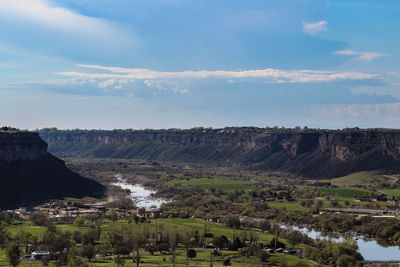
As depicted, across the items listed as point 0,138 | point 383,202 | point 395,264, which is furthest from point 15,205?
point 383,202

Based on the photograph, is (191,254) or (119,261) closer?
(119,261)

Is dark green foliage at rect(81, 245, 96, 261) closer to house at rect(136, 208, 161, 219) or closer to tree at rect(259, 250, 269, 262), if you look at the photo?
tree at rect(259, 250, 269, 262)

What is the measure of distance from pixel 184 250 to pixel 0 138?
331ft

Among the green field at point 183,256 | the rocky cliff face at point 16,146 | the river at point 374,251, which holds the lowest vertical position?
the river at point 374,251

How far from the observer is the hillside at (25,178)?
168625 mm

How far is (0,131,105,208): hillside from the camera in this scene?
168625mm

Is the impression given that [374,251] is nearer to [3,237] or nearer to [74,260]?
[74,260]

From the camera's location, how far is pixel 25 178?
595 feet

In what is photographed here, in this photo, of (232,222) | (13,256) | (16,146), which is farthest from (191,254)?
(16,146)

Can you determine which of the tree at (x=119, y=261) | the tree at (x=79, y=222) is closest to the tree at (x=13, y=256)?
the tree at (x=119, y=261)

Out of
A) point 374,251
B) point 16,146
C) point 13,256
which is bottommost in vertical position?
point 374,251

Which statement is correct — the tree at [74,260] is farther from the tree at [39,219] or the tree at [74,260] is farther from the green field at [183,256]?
the tree at [39,219]

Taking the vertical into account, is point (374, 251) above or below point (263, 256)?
below

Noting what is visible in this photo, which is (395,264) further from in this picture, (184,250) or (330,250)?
(184,250)
